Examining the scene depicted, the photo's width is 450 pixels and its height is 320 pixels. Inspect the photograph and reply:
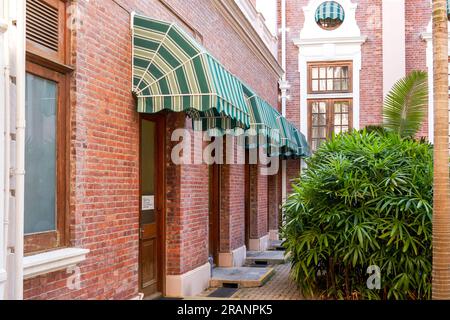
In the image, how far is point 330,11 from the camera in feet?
69.7

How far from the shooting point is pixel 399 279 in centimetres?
891

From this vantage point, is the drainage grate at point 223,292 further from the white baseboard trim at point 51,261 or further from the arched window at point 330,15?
the arched window at point 330,15

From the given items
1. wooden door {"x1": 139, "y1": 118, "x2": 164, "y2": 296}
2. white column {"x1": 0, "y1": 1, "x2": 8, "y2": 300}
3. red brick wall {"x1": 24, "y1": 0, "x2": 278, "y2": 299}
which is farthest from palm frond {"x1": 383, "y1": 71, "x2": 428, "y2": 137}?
white column {"x1": 0, "y1": 1, "x2": 8, "y2": 300}

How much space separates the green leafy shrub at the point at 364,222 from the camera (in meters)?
8.91

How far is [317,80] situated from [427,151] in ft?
37.6

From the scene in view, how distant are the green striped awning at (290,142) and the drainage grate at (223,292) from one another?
207 inches

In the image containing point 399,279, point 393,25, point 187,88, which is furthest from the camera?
point 393,25

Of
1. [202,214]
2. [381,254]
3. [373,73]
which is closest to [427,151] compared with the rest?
[381,254]

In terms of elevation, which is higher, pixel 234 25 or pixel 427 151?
pixel 234 25

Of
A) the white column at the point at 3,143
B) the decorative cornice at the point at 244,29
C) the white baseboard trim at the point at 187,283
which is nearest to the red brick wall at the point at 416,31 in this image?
the decorative cornice at the point at 244,29

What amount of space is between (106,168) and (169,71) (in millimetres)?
1608

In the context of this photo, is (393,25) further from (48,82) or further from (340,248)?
(48,82)

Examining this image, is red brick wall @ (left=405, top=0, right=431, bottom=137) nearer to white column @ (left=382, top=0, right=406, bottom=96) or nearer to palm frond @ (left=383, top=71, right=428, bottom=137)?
white column @ (left=382, top=0, right=406, bottom=96)

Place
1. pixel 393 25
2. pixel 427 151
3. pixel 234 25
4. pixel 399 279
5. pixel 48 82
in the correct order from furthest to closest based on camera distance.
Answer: pixel 393 25, pixel 234 25, pixel 427 151, pixel 399 279, pixel 48 82
